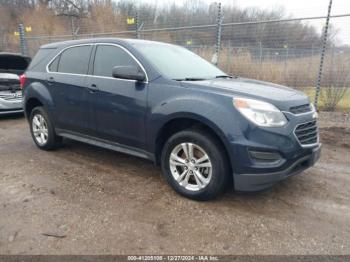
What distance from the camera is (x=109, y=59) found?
14.8ft

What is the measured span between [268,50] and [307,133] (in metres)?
9.99

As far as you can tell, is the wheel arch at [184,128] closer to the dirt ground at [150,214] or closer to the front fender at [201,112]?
the front fender at [201,112]

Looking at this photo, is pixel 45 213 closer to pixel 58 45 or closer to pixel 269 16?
pixel 58 45

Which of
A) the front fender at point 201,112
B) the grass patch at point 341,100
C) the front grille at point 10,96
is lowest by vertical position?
the grass patch at point 341,100

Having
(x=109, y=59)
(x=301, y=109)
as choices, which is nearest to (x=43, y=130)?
(x=109, y=59)

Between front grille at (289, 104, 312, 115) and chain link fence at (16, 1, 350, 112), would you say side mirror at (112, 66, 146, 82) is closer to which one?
front grille at (289, 104, 312, 115)

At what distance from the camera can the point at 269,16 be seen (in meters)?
9.87

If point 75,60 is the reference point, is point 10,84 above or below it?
below

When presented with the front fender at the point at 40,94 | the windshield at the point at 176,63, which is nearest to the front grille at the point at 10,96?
the front fender at the point at 40,94

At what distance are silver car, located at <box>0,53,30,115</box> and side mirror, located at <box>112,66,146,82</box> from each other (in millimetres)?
5200

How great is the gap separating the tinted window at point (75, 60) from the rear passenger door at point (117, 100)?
8.8 inches

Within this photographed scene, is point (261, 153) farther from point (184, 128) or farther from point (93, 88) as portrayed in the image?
point (93, 88)

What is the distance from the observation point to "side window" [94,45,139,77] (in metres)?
4.31

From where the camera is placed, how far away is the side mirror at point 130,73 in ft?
13.0
